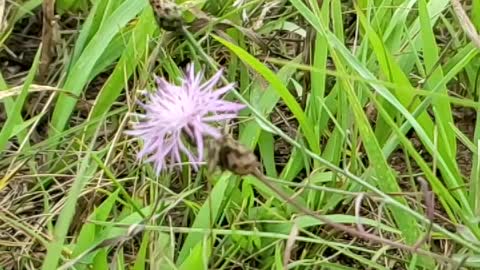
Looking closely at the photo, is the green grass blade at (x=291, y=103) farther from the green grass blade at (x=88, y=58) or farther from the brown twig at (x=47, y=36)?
the brown twig at (x=47, y=36)

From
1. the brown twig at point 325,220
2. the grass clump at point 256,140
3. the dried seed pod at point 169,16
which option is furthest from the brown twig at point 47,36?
the brown twig at point 325,220

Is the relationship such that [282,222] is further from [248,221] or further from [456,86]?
[456,86]

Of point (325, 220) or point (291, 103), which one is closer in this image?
point (325, 220)

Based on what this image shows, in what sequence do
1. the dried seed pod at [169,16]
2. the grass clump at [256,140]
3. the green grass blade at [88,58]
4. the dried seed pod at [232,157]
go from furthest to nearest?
the green grass blade at [88,58] → the grass clump at [256,140] → the dried seed pod at [169,16] → the dried seed pod at [232,157]

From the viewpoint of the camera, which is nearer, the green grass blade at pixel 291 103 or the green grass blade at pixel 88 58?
the green grass blade at pixel 291 103

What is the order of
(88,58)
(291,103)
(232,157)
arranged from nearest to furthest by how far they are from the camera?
(232,157)
(291,103)
(88,58)

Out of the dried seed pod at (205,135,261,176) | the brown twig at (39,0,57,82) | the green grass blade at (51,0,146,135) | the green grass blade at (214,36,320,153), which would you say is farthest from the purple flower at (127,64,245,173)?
the brown twig at (39,0,57,82)

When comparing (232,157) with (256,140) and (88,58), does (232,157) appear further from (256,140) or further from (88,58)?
(88,58)

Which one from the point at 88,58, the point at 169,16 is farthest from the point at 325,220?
the point at 88,58
